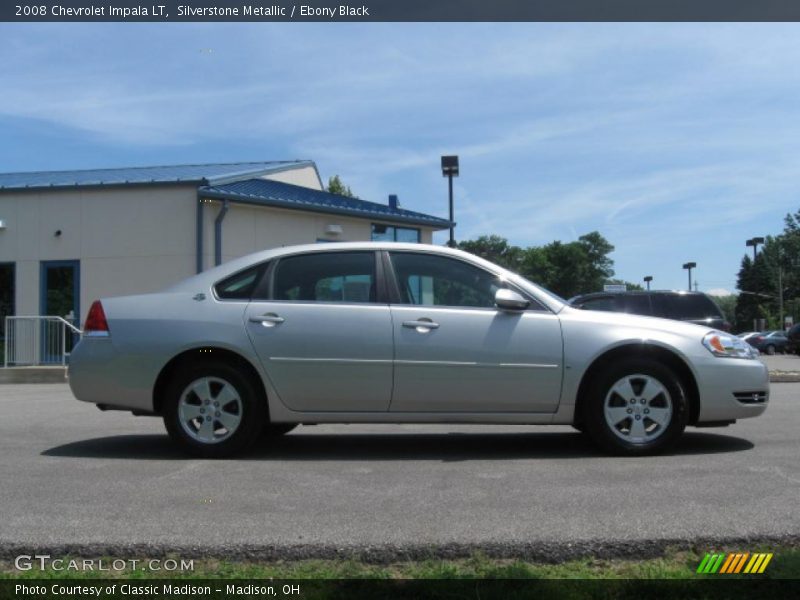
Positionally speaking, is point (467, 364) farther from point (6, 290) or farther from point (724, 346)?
point (6, 290)

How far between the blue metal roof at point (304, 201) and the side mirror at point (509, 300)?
14.3 metres

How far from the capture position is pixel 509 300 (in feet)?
19.5

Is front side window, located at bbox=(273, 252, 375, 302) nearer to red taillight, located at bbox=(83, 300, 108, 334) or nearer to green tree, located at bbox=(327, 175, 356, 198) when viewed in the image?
red taillight, located at bbox=(83, 300, 108, 334)

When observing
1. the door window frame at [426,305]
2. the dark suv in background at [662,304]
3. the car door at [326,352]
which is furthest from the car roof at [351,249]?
the dark suv in background at [662,304]

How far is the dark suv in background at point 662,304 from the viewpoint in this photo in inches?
574

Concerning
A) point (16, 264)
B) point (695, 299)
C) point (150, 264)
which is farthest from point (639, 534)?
point (16, 264)

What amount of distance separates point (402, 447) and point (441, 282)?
4.34 feet

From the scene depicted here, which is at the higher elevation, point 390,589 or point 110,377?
point 110,377

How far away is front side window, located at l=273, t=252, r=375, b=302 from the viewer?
20.2ft

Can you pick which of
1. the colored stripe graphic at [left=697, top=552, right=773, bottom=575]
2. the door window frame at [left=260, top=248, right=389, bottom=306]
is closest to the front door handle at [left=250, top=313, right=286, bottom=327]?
the door window frame at [left=260, top=248, right=389, bottom=306]

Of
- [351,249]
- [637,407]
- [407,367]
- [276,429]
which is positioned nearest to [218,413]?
[276,429]

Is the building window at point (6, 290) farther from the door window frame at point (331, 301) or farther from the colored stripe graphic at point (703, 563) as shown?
the colored stripe graphic at point (703, 563)

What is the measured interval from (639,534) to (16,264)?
19.3 metres

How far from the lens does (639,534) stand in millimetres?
3803
